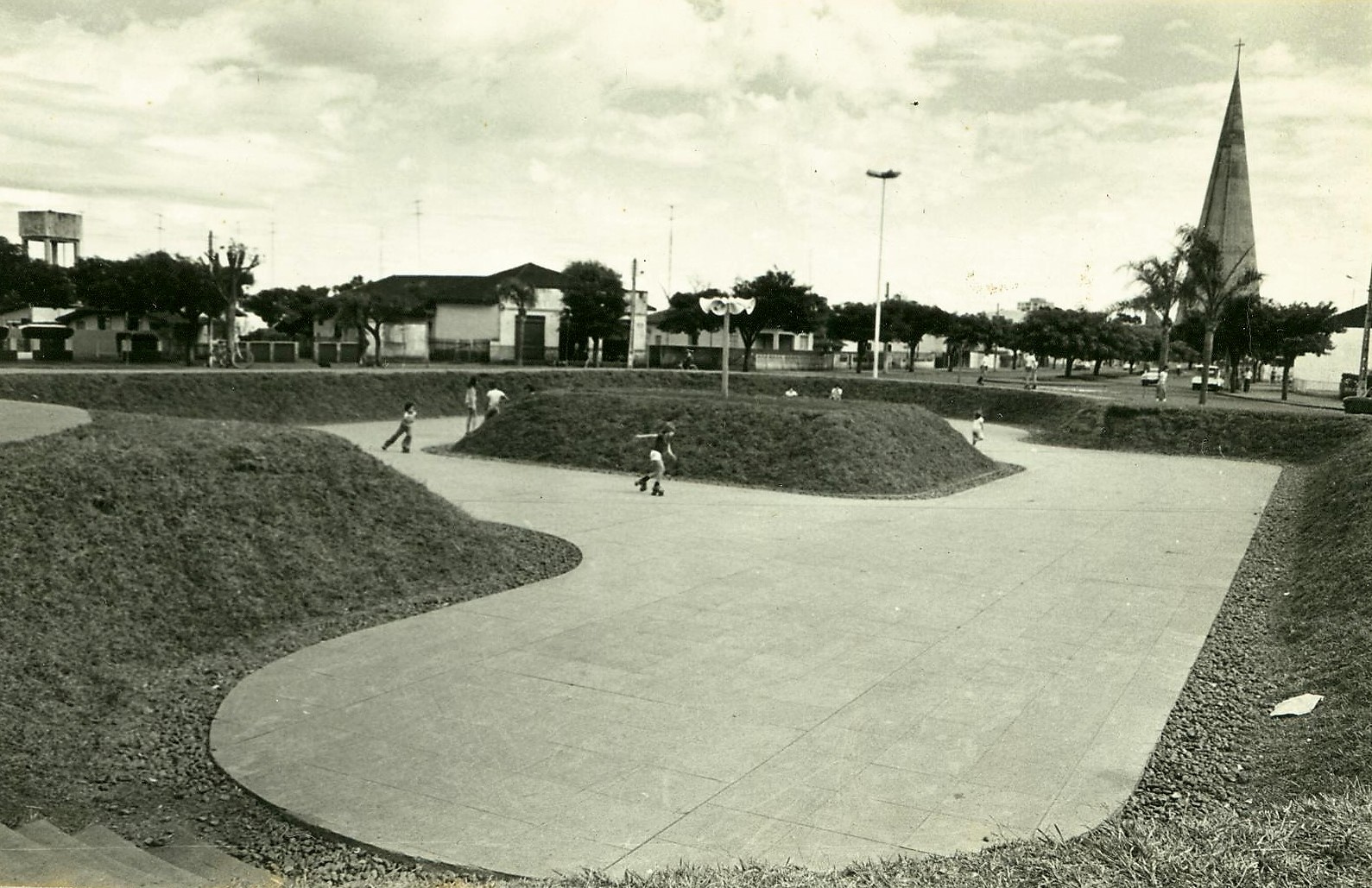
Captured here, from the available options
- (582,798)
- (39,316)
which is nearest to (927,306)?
(39,316)

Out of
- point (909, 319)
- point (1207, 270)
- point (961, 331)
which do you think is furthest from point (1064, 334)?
point (1207, 270)

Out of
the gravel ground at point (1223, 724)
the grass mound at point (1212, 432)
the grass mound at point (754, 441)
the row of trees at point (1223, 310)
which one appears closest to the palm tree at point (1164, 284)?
the row of trees at point (1223, 310)

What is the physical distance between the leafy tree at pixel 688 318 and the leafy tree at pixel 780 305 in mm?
2034

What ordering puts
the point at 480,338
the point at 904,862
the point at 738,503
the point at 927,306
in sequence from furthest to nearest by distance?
the point at 927,306
the point at 480,338
the point at 738,503
the point at 904,862

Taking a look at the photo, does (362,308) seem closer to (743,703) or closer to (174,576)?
(174,576)

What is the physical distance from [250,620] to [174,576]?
33.7 inches

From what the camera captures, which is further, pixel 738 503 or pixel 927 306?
pixel 927 306

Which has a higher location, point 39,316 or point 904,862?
point 39,316

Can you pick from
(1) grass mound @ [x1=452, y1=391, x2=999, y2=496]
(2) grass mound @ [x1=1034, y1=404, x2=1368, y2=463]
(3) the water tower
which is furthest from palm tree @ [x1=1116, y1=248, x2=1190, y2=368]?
(3) the water tower

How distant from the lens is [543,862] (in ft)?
17.6

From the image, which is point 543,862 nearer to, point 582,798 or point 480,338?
point 582,798

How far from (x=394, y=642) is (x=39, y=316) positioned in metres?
64.1

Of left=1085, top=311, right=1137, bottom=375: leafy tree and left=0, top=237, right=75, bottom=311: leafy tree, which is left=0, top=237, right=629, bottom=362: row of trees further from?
left=1085, top=311, right=1137, bottom=375: leafy tree

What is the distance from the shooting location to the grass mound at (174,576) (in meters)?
6.82
